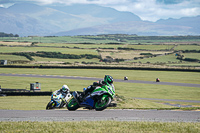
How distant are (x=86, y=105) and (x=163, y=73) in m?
68.4

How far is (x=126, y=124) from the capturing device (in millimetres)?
15578

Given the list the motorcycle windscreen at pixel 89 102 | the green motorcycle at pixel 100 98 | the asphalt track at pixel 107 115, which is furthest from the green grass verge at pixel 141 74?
the green motorcycle at pixel 100 98

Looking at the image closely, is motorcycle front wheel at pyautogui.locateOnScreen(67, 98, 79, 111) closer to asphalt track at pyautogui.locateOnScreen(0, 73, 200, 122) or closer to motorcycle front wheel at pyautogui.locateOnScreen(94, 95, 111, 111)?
asphalt track at pyautogui.locateOnScreen(0, 73, 200, 122)

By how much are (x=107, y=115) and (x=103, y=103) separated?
2476 millimetres

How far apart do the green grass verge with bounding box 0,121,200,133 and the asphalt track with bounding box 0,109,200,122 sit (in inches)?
77.8

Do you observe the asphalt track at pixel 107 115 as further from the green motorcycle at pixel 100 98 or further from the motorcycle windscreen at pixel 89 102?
the green motorcycle at pixel 100 98

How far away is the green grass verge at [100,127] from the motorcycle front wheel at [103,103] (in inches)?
46.5

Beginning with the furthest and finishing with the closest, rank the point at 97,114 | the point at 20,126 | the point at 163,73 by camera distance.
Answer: the point at 163,73 → the point at 97,114 → the point at 20,126

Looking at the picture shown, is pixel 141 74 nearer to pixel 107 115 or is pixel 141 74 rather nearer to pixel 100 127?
pixel 107 115

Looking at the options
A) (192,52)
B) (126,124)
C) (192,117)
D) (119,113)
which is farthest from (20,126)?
(192,52)

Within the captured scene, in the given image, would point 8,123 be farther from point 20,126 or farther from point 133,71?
point 133,71

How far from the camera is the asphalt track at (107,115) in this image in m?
17.7

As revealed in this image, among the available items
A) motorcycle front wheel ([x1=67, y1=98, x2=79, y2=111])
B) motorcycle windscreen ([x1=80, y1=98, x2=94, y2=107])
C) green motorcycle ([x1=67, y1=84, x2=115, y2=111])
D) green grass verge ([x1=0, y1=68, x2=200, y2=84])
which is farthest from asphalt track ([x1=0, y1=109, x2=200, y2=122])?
green grass verge ([x1=0, y1=68, x2=200, y2=84])

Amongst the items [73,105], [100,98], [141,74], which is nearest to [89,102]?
[100,98]
